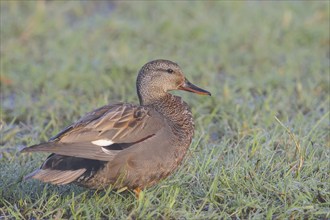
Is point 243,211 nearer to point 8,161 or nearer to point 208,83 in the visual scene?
point 8,161

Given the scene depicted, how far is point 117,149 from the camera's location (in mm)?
3881

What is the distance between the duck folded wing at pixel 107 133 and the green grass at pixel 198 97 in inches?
10.2

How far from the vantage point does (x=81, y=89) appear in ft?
21.1

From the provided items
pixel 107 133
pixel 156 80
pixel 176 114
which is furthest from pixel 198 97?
pixel 107 133

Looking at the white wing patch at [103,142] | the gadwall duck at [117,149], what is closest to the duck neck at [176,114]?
the gadwall duck at [117,149]

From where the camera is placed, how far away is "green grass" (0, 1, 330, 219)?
397 centimetres

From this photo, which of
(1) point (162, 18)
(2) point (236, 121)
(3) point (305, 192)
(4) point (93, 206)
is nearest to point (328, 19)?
(1) point (162, 18)

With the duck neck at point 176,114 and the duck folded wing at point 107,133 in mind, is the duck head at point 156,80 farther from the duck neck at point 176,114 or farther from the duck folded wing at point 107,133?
the duck folded wing at point 107,133

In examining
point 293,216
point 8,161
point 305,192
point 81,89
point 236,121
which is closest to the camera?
point 293,216

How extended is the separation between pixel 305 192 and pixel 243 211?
371 mm

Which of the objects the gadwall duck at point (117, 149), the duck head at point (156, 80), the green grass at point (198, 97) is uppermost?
the duck head at point (156, 80)

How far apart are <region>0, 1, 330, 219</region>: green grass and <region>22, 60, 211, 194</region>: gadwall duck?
129 millimetres

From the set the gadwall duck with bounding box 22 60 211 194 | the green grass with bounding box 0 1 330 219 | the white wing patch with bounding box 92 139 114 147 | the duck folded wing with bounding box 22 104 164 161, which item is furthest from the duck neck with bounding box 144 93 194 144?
the white wing patch with bounding box 92 139 114 147

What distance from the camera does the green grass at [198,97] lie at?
397 cm
